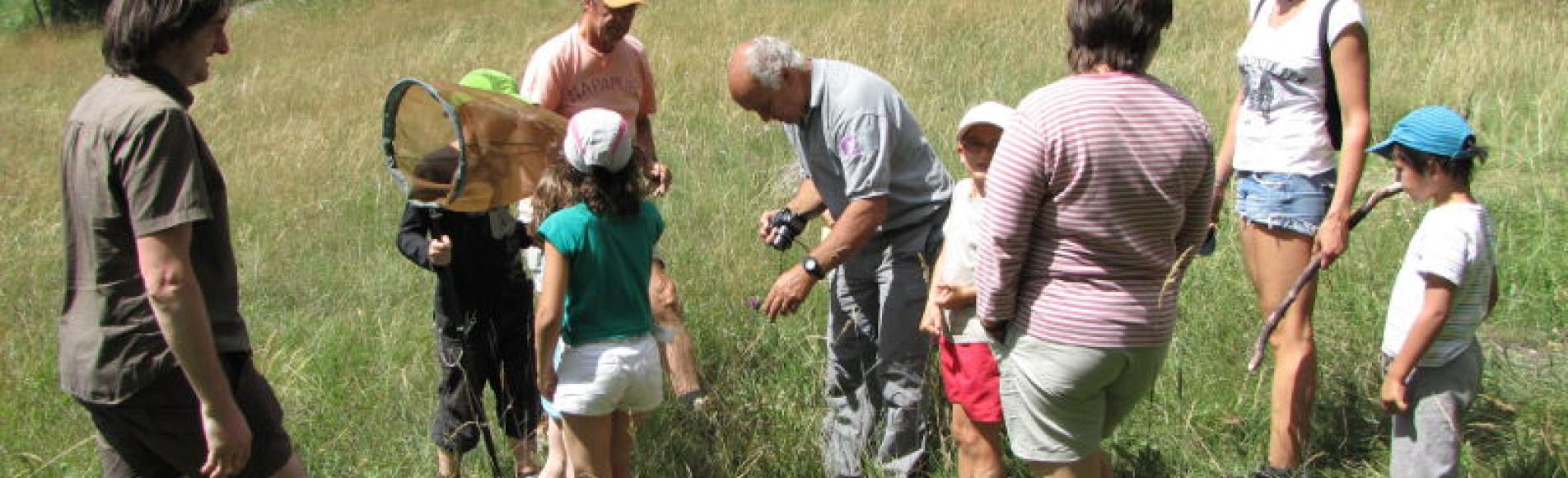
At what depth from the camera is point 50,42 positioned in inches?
969

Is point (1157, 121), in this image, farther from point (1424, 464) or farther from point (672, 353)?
point (672, 353)

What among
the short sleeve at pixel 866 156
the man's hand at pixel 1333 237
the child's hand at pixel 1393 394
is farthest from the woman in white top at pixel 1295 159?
the short sleeve at pixel 866 156

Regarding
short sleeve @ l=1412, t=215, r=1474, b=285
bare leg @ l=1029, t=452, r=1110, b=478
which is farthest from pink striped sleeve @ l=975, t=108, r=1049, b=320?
short sleeve @ l=1412, t=215, r=1474, b=285

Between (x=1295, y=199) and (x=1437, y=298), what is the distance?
2.25ft

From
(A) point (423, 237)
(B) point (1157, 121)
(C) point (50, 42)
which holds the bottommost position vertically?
(C) point (50, 42)

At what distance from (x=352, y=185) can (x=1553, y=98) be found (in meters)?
7.45

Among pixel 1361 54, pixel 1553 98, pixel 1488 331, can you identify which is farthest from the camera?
pixel 1553 98

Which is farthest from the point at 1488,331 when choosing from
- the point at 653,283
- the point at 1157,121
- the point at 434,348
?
the point at 434,348

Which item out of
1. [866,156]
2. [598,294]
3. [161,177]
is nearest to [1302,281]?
[866,156]

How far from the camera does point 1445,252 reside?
3.09 metres

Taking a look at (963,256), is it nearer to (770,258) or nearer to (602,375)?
(602,375)

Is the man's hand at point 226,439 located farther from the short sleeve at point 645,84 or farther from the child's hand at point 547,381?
the short sleeve at point 645,84

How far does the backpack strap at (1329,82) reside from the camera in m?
3.62

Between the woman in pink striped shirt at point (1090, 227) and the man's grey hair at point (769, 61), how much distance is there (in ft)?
3.43
